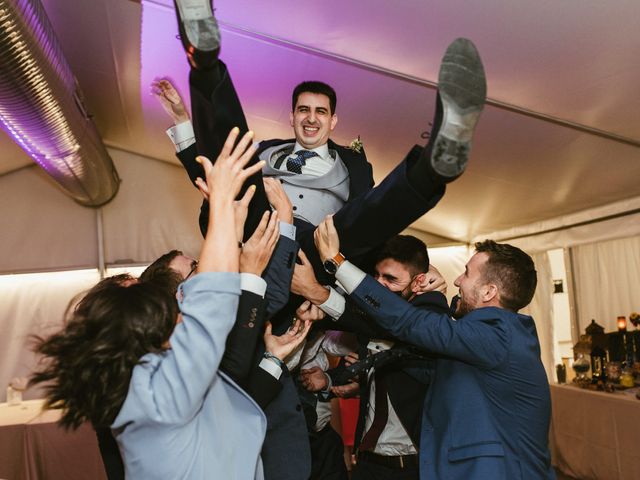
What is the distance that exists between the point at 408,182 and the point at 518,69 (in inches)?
83.9

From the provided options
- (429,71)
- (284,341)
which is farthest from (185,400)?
(429,71)

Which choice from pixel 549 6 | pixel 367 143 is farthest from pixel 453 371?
pixel 367 143

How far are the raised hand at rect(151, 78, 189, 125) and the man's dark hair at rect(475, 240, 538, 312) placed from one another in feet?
3.73

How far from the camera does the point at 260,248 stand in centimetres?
163

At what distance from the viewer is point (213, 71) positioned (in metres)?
1.61

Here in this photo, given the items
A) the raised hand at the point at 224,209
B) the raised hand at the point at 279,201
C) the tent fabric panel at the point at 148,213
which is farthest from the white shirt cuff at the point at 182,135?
the tent fabric panel at the point at 148,213

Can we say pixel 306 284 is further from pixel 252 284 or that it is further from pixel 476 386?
pixel 476 386

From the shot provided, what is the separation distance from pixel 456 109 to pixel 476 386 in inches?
35.0

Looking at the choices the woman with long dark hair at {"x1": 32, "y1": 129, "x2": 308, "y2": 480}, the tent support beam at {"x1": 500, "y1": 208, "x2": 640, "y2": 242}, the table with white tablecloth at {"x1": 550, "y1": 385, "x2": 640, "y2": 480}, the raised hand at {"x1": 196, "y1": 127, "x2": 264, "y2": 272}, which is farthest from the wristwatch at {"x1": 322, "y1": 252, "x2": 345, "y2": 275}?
the tent support beam at {"x1": 500, "y1": 208, "x2": 640, "y2": 242}

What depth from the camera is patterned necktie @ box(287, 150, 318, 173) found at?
2412 mm

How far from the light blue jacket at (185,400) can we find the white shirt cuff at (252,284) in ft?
0.76

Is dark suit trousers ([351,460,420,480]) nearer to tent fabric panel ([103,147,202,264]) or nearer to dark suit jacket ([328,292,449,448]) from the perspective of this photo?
dark suit jacket ([328,292,449,448])

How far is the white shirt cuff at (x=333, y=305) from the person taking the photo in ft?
6.83

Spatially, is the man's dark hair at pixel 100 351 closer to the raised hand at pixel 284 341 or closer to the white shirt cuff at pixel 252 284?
the white shirt cuff at pixel 252 284
